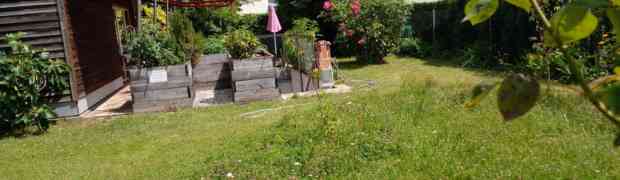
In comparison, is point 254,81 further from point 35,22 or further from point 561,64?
point 561,64

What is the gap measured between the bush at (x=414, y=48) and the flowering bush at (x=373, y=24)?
1592mm

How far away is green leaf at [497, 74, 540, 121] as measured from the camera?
1.39ft

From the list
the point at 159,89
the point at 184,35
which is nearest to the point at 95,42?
the point at 184,35

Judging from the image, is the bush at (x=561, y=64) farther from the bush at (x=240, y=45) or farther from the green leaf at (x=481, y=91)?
the green leaf at (x=481, y=91)

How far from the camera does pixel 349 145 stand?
386 centimetres

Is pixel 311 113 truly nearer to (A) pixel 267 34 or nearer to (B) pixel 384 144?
(B) pixel 384 144

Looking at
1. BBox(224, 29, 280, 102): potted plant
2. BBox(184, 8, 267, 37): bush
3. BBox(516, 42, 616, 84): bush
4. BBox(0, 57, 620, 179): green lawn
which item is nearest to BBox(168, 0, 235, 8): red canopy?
BBox(224, 29, 280, 102): potted plant

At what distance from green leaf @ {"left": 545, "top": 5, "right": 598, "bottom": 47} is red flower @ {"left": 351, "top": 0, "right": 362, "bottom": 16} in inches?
466

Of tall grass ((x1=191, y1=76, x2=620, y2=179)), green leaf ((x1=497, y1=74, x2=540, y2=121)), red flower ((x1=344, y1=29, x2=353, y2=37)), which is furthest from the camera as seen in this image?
red flower ((x1=344, y1=29, x2=353, y2=37))

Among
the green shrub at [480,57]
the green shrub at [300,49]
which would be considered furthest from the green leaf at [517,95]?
the green shrub at [480,57]

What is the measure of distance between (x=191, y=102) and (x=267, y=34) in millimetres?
10797

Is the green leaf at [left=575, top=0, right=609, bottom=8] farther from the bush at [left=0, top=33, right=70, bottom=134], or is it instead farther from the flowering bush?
the flowering bush

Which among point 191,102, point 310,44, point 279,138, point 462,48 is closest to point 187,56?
point 191,102

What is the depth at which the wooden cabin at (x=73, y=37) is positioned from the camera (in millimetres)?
6473
